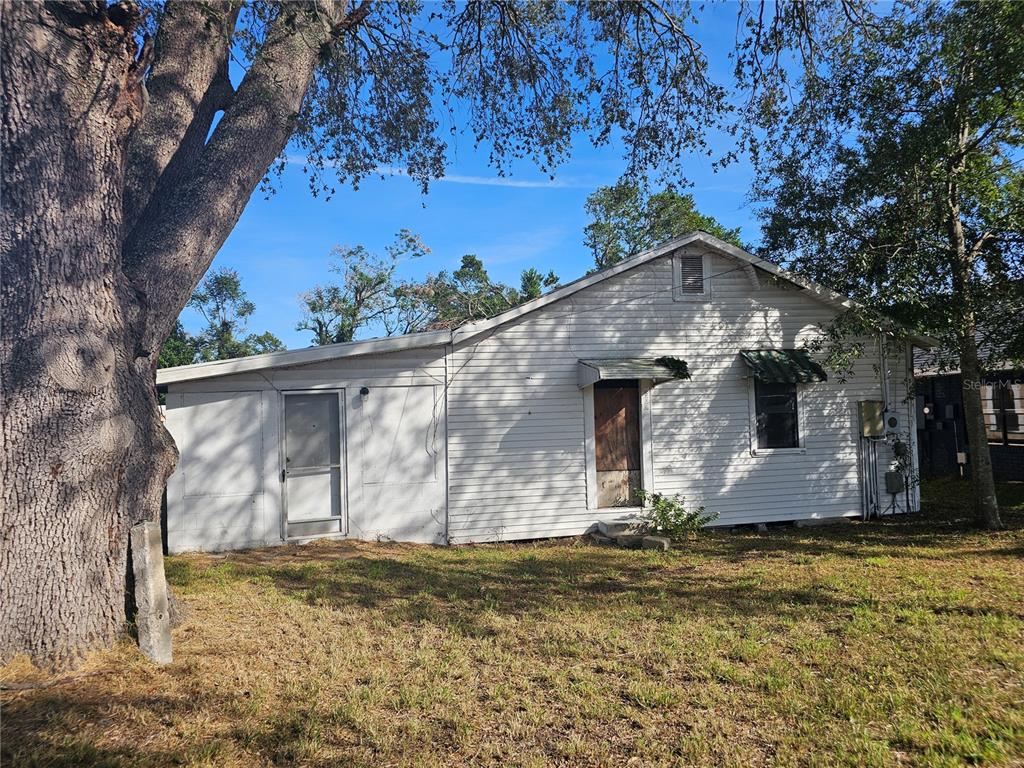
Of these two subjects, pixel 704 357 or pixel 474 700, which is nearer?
pixel 474 700

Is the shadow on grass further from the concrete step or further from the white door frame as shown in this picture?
Result: the white door frame

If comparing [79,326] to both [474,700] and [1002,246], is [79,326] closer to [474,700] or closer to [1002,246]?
[474,700]

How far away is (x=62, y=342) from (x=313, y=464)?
5310 millimetres

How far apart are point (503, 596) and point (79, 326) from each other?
4.44 metres

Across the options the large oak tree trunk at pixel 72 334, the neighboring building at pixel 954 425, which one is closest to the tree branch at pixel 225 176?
the large oak tree trunk at pixel 72 334

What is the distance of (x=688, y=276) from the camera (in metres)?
10.6

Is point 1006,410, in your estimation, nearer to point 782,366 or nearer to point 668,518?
point 782,366

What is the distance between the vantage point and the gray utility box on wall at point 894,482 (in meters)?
11.1

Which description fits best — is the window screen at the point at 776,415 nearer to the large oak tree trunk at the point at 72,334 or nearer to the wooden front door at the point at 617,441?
the wooden front door at the point at 617,441

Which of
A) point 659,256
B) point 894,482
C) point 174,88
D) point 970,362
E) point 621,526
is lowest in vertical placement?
point 621,526

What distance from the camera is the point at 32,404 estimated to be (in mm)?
3973

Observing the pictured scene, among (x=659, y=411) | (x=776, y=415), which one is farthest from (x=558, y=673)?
(x=776, y=415)

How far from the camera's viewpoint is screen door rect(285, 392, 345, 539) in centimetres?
910

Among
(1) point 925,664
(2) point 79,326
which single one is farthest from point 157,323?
(1) point 925,664
